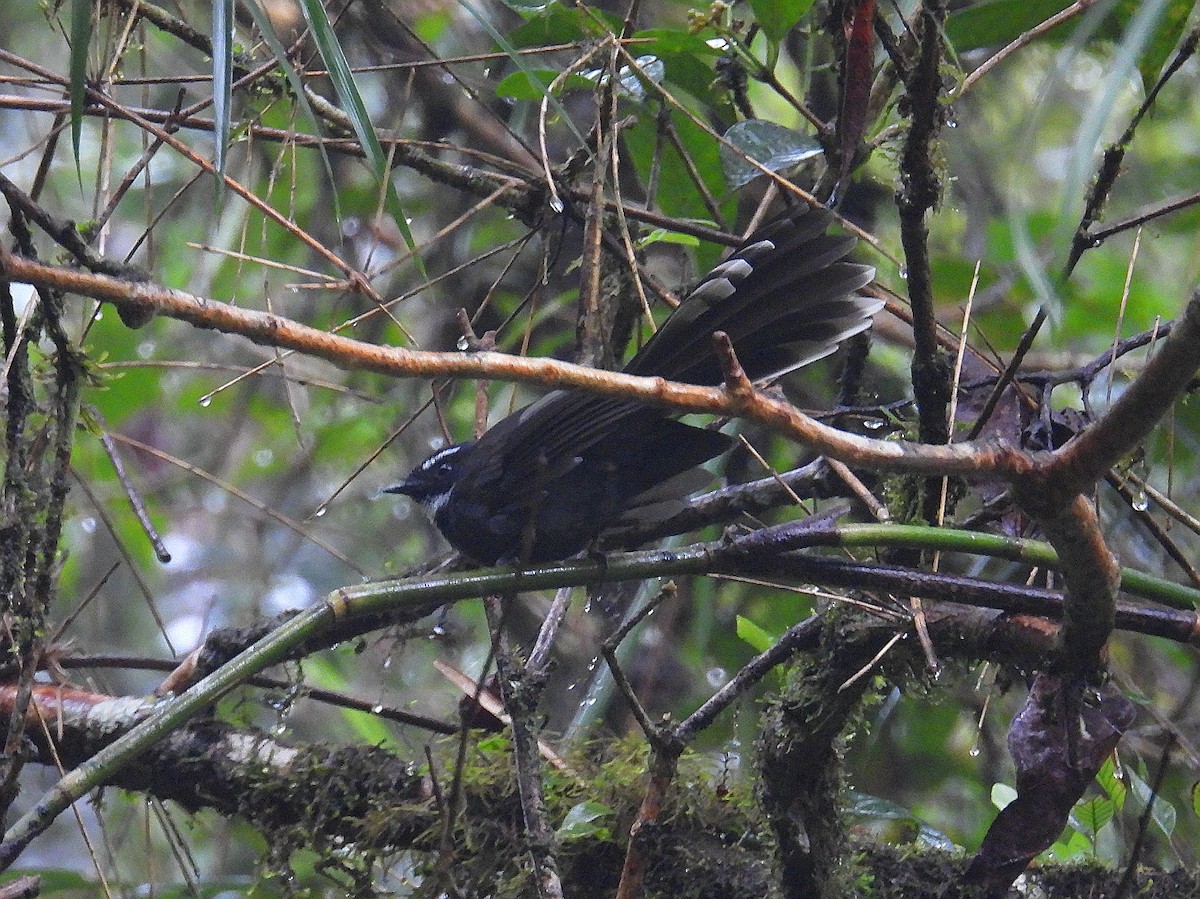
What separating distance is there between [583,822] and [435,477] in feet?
4.10

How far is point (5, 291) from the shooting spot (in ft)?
7.04

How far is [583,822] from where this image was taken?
7.45 feet

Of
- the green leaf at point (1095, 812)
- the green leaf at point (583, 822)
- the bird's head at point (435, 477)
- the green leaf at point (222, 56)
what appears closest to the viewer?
the green leaf at point (222, 56)

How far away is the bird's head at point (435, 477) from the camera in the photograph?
3.15 metres

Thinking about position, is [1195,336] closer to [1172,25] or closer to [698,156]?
[1172,25]

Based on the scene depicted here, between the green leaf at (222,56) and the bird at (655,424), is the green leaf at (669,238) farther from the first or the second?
the green leaf at (222,56)

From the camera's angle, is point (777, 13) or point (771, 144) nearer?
point (777, 13)

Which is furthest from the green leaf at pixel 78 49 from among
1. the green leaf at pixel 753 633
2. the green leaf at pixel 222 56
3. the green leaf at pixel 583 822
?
the green leaf at pixel 753 633

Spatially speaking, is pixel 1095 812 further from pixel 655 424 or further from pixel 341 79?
pixel 341 79

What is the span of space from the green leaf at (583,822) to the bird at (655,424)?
54cm

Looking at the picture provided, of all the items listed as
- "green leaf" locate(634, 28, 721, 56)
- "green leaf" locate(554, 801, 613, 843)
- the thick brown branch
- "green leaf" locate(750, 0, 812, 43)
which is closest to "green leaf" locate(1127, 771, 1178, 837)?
"green leaf" locate(554, 801, 613, 843)

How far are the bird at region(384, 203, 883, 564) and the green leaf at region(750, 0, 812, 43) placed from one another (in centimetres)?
49

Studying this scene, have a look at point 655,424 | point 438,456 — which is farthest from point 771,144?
point 438,456

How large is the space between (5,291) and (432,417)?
273 centimetres
